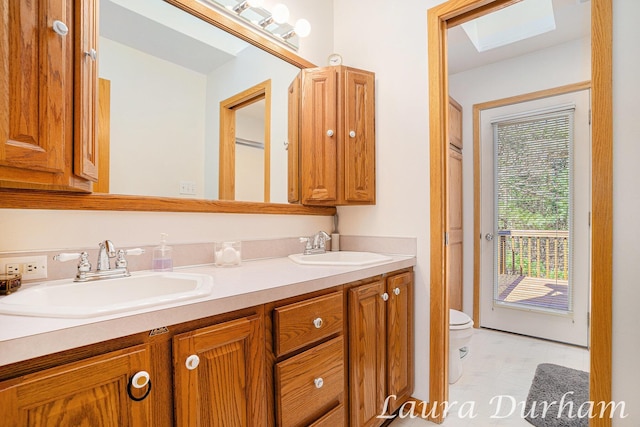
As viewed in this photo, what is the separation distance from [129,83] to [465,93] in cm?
302

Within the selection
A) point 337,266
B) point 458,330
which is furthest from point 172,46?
→ point 458,330

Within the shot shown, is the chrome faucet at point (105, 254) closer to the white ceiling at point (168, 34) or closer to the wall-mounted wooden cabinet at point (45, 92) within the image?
the wall-mounted wooden cabinet at point (45, 92)

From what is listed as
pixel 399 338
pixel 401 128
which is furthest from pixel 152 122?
pixel 399 338

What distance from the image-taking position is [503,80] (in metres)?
3.00

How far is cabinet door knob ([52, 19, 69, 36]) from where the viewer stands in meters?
0.80

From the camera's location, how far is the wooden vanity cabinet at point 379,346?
4.42ft

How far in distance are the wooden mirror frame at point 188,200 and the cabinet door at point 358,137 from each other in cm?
31

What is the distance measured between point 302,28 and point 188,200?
4.05 feet

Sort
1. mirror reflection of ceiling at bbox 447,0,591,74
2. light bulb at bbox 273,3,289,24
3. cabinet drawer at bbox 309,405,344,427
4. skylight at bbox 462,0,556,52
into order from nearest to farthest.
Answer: cabinet drawer at bbox 309,405,344,427 < light bulb at bbox 273,3,289,24 < mirror reflection of ceiling at bbox 447,0,591,74 < skylight at bbox 462,0,556,52

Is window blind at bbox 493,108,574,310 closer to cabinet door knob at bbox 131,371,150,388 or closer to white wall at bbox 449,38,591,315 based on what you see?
white wall at bbox 449,38,591,315

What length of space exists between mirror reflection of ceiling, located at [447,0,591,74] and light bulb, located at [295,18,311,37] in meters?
1.22

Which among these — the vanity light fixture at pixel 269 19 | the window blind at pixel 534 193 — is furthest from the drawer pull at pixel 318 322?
the window blind at pixel 534 193

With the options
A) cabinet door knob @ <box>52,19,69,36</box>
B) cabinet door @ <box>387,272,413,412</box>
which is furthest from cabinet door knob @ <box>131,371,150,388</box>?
cabinet door @ <box>387,272,413,412</box>

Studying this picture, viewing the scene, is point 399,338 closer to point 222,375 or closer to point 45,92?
point 222,375
